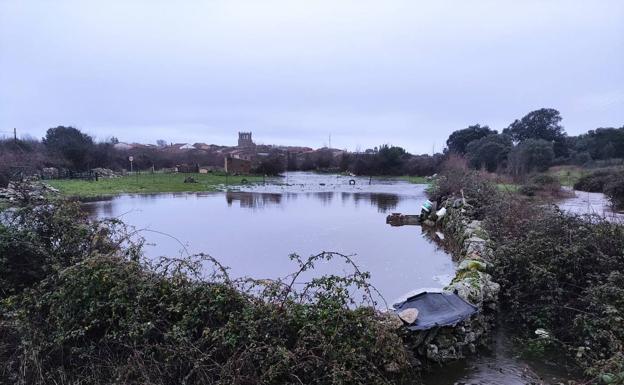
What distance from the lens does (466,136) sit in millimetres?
49156

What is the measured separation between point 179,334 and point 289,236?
7278 mm

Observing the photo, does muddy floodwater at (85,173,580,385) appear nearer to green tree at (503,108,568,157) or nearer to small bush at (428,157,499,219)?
small bush at (428,157,499,219)

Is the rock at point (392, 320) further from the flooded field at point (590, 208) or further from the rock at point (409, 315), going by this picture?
the flooded field at point (590, 208)

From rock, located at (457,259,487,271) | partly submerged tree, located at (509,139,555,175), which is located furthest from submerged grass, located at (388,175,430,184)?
rock, located at (457,259,487,271)

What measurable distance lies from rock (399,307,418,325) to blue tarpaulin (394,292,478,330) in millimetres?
53

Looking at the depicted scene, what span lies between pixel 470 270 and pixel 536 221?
152 centimetres

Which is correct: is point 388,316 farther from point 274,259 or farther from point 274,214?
point 274,214

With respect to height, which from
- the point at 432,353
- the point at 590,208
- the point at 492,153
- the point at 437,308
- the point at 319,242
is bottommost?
the point at 432,353

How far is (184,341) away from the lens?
3295 millimetres

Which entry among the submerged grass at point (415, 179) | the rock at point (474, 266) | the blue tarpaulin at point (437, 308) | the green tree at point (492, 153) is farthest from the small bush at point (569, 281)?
the green tree at point (492, 153)

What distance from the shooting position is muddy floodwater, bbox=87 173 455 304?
24.5ft

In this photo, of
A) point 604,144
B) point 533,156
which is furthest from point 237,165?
point 604,144

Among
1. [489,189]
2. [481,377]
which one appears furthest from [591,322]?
[489,189]

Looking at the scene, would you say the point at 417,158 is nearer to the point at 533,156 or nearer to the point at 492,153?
the point at 492,153
